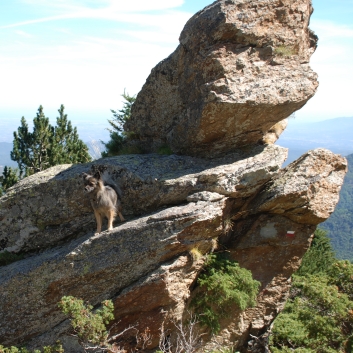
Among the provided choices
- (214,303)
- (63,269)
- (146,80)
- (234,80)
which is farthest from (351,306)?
(146,80)

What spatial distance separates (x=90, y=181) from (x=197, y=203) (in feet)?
12.2

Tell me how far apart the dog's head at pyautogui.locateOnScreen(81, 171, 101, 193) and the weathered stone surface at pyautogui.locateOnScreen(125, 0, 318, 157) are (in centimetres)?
386

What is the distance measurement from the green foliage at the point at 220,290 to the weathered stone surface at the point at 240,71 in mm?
4359

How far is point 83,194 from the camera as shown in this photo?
14.5 m

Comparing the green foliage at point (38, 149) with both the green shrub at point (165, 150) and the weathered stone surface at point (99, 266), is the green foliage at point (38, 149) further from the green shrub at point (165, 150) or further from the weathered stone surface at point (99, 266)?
the weathered stone surface at point (99, 266)

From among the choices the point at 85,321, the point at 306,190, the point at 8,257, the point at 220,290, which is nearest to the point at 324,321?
the point at 220,290

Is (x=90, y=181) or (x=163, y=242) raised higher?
(x=90, y=181)

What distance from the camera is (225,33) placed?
1377 centimetres

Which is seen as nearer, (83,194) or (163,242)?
(163,242)

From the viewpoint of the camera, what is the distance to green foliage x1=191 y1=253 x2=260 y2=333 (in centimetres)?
1374

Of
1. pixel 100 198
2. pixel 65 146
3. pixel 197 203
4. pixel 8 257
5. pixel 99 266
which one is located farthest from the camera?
pixel 65 146

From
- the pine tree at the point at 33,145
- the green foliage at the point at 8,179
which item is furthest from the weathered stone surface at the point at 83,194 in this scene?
the pine tree at the point at 33,145

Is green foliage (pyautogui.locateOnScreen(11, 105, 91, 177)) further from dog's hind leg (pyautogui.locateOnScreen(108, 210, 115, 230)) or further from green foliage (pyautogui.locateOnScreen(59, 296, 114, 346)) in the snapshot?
green foliage (pyautogui.locateOnScreen(59, 296, 114, 346))

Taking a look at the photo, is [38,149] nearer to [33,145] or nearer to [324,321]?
[33,145]
